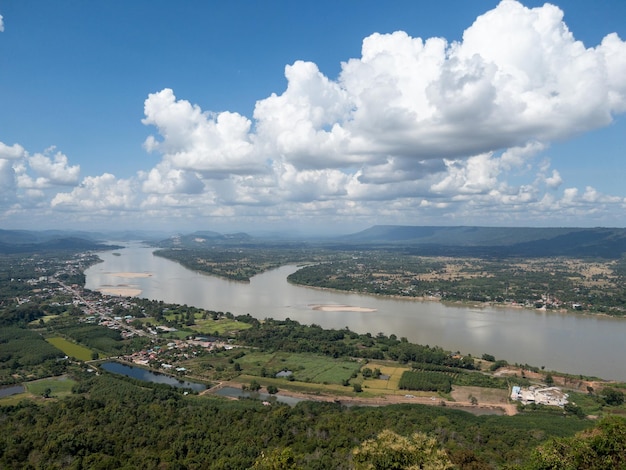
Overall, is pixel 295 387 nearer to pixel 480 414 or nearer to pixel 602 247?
pixel 480 414

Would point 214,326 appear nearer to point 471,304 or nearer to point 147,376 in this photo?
point 147,376

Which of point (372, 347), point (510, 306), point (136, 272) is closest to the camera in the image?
point (372, 347)

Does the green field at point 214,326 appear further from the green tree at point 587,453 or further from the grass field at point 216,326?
the green tree at point 587,453

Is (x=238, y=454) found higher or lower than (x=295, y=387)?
higher

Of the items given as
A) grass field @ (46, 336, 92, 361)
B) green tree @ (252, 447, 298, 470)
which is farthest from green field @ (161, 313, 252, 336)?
green tree @ (252, 447, 298, 470)

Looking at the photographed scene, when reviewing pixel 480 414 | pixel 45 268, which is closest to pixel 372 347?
pixel 480 414

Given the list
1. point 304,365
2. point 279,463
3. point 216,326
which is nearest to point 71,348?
point 216,326

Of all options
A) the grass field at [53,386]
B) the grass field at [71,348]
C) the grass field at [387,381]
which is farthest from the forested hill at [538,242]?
the grass field at [53,386]
